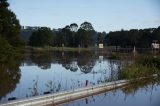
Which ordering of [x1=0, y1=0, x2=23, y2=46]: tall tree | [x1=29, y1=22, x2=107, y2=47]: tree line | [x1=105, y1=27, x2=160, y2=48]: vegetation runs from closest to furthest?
[x1=0, y1=0, x2=23, y2=46]: tall tree, [x1=105, y1=27, x2=160, y2=48]: vegetation, [x1=29, y1=22, x2=107, y2=47]: tree line

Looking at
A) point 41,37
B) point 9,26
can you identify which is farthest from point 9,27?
point 41,37

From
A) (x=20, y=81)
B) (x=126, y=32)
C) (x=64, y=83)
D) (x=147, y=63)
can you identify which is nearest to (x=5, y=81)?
(x=20, y=81)

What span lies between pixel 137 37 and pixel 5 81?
153 feet

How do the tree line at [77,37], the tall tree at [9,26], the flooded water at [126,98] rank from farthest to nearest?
→ the tree line at [77,37], the tall tree at [9,26], the flooded water at [126,98]

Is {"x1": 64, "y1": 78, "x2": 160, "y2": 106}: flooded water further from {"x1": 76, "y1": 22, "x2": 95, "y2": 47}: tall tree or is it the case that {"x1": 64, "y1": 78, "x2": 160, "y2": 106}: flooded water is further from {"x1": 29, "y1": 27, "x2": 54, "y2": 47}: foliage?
{"x1": 76, "y1": 22, "x2": 95, "y2": 47}: tall tree

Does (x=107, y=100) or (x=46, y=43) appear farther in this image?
(x=46, y=43)

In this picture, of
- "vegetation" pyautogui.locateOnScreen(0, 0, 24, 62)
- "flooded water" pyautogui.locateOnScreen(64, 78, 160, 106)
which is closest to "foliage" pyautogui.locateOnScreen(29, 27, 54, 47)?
"vegetation" pyautogui.locateOnScreen(0, 0, 24, 62)

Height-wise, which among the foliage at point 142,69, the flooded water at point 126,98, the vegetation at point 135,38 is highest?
the vegetation at point 135,38

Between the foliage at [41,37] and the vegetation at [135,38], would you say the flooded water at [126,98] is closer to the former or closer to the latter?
the vegetation at [135,38]

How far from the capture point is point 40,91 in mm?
11086

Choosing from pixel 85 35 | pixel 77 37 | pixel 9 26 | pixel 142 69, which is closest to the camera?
pixel 142 69

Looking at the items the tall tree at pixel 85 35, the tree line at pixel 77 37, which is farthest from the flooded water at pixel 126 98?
the tall tree at pixel 85 35

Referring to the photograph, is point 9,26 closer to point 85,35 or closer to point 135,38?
point 135,38

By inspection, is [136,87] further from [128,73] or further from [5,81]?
[5,81]
